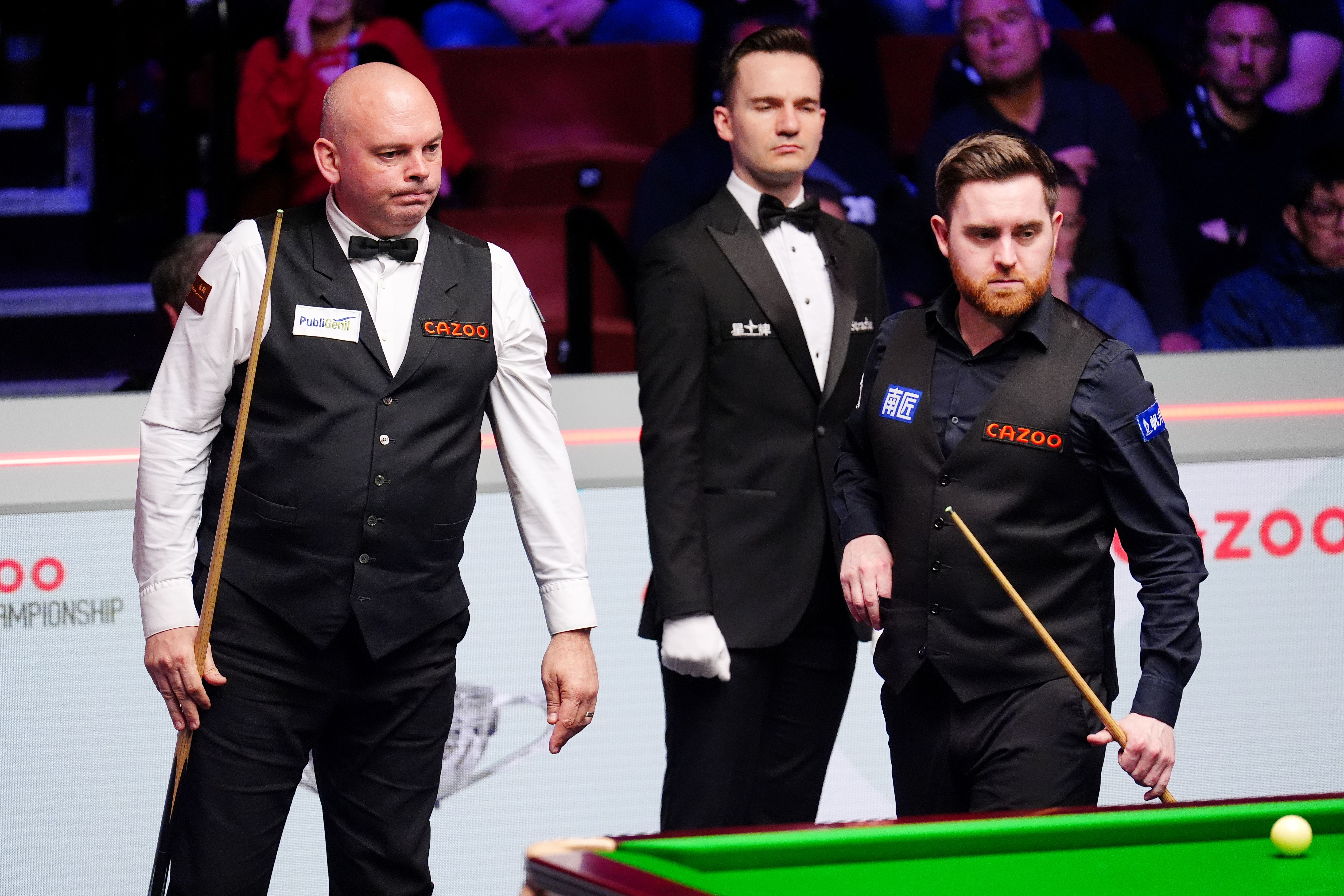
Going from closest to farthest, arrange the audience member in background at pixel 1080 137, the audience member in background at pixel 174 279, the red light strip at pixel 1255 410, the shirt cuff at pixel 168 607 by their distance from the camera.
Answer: the shirt cuff at pixel 168 607, the audience member in background at pixel 174 279, the red light strip at pixel 1255 410, the audience member in background at pixel 1080 137

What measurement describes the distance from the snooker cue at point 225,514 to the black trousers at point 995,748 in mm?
980

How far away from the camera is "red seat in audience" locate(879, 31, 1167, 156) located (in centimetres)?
451

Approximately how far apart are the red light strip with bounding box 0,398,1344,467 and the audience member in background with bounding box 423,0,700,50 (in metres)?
1.39

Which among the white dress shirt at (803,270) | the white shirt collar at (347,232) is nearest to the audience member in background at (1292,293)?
the white dress shirt at (803,270)

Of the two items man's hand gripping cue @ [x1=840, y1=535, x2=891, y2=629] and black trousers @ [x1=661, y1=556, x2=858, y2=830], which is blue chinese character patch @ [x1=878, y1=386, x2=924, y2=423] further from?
black trousers @ [x1=661, y1=556, x2=858, y2=830]

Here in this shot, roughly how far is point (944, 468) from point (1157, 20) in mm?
3009

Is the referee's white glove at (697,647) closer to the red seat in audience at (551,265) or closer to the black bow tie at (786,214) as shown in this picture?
the black bow tie at (786,214)

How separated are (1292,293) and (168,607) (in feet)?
11.6

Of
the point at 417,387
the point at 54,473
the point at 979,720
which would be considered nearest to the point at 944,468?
the point at 979,720

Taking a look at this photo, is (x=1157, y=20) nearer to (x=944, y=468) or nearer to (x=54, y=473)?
(x=944, y=468)

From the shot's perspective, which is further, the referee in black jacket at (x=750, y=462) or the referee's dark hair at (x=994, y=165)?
the referee in black jacket at (x=750, y=462)

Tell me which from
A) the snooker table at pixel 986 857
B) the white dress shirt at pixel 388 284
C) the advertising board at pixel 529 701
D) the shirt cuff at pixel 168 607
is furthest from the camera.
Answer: the advertising board at pixel 529 701

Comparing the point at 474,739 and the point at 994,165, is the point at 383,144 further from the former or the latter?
the point at 474,739

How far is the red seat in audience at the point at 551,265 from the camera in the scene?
434cm
